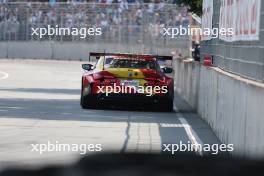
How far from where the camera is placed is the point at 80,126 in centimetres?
1421

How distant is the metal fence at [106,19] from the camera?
5100 centimetres

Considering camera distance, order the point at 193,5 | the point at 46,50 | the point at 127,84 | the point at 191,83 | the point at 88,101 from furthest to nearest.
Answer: the point at 46,50 → the point at 193,5 → the point at 191,83 → the point at 88,101 → the point at 127,84

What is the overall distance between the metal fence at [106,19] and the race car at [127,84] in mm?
31428

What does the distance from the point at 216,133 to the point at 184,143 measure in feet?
4.58

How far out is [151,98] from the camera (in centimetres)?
1802

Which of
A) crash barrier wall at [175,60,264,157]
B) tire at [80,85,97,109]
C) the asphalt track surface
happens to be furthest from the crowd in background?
crash barrier wall at [175,60,264,157]

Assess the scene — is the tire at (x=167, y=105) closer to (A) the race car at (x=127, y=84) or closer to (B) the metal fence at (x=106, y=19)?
(A) the race car at (x=127, y=84)

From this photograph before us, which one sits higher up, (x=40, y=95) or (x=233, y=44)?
(x=233, y=44)

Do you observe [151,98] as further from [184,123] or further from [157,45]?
[157,45]

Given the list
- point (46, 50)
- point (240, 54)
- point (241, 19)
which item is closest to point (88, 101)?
point (240, 54)

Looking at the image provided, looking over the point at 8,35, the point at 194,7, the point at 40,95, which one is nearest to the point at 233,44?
the point at 40,95

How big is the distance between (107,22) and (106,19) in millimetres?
189

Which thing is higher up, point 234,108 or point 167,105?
point 234,108

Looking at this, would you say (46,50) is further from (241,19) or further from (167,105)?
(241,19)
